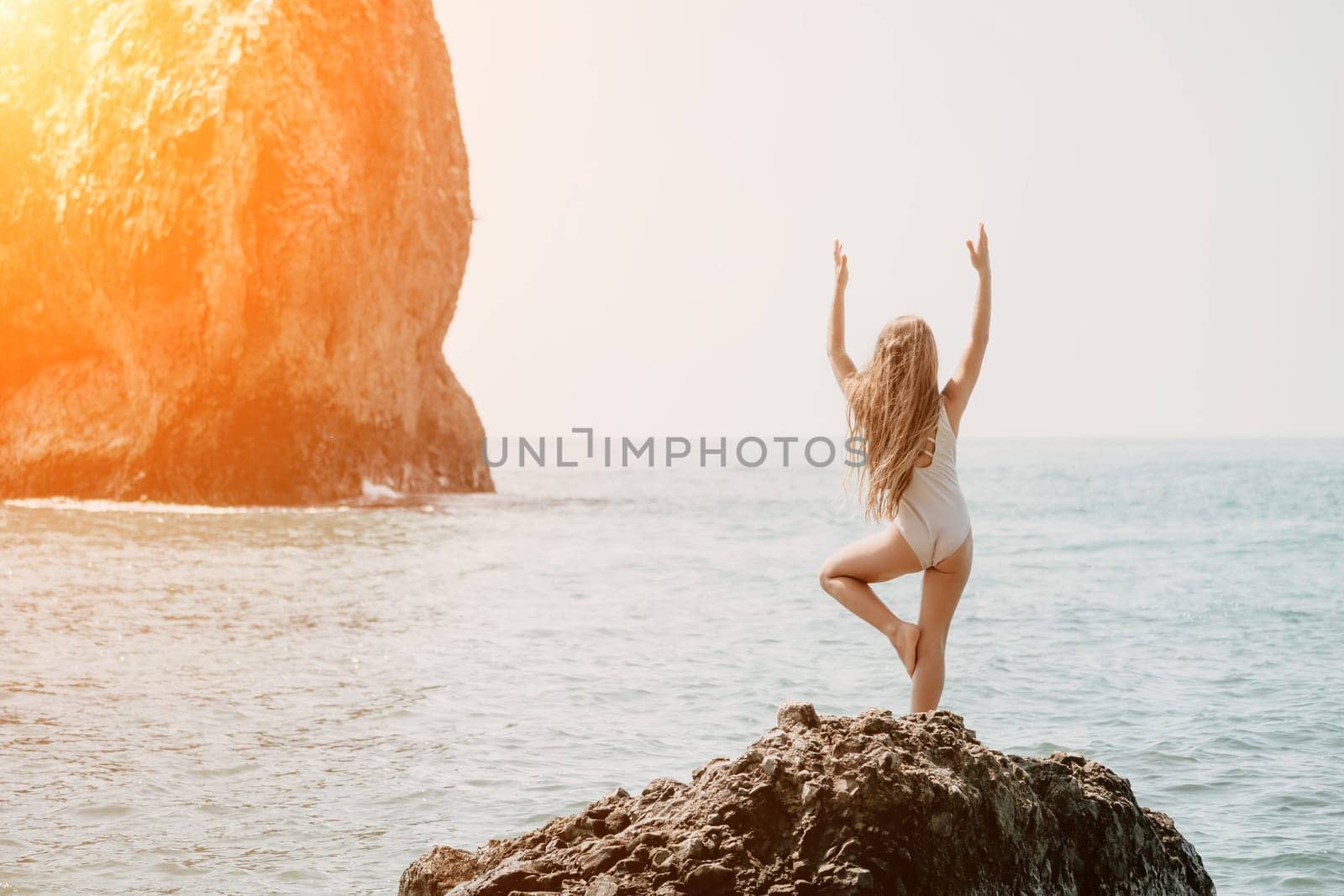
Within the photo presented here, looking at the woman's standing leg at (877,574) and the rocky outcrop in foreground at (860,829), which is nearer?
the rocky outcrop in foreground at (860,829)

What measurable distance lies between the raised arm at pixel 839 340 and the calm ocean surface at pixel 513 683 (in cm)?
268

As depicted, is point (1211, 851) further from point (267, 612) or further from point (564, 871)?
point (267, 612)

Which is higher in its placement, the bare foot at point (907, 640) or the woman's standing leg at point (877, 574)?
the woman's standing leg at point (877, 574)

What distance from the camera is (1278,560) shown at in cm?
1878

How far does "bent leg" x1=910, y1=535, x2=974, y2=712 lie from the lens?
15.4 feet

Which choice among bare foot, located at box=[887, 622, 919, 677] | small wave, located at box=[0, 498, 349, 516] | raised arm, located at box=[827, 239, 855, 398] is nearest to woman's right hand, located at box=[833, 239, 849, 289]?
raised arm, located at box=[827, 239, 855, 398]

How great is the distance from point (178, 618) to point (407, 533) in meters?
9.46

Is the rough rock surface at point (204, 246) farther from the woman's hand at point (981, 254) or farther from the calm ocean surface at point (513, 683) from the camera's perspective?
the woman's hand at point (981, 254)

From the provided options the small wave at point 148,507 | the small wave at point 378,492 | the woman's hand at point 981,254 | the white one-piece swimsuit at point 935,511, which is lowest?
the small wave at point 148,507

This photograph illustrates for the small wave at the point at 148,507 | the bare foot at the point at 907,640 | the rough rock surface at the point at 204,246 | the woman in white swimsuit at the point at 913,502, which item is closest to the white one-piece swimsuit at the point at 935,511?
the woman in white swimsuit at the point at 913,502

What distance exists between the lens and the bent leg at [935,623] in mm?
4707

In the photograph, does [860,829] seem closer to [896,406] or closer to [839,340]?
[896,406]

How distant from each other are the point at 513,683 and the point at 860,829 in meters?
6.20

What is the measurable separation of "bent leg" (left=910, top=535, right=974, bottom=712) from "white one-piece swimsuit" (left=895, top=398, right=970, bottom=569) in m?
0.04
